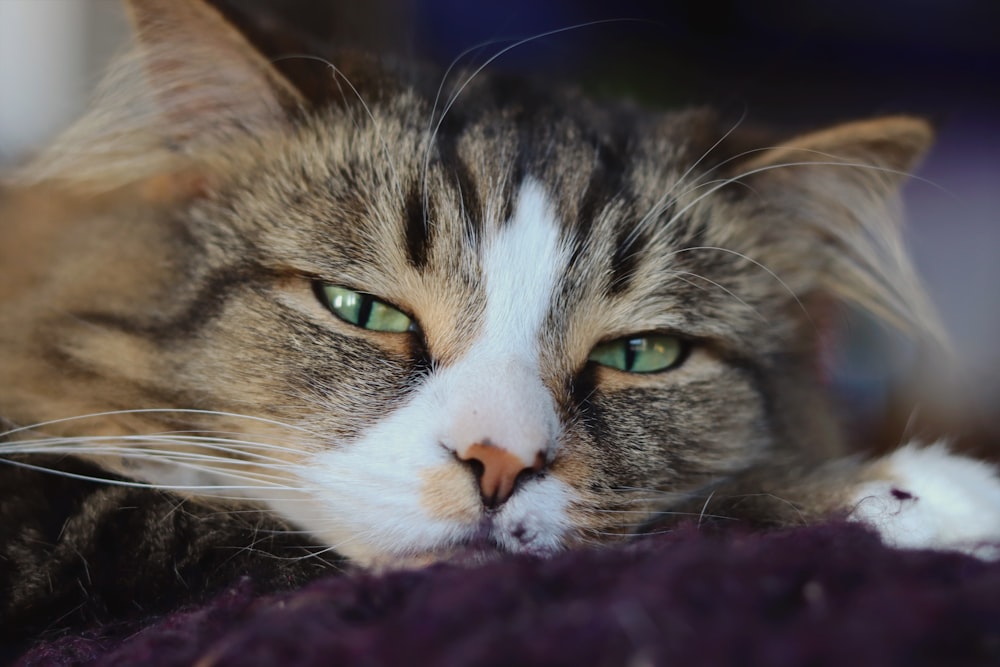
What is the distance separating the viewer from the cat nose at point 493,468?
32.6 inches

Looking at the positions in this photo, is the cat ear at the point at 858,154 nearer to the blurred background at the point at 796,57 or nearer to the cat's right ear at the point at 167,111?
the cat's right ear at the point at 167,111

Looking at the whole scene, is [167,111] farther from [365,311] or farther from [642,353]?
[642,353]

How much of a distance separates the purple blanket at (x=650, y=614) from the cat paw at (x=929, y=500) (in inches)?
9.1

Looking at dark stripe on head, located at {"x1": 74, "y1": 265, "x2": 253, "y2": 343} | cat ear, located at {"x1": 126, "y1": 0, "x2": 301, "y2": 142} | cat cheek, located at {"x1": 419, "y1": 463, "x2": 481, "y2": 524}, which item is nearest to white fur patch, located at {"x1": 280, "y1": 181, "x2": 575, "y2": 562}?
cat cheek, located at {"x1": 419, "y1": 463, "x2": 481, "y2": 524}

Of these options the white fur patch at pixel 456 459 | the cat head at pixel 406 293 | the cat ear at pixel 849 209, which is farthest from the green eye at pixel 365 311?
the cat ear at pixel 849 209

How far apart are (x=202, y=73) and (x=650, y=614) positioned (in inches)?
37.5

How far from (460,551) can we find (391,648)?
319 mm

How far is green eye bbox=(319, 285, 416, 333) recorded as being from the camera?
1.02 metres

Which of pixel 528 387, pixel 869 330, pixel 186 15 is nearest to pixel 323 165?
pixel 186 15

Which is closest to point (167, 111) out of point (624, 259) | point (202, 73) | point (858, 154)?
point (202, 73)

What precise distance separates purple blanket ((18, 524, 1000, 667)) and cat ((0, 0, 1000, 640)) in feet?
0.68

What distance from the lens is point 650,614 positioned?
0.48m

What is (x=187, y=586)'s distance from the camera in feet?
2.77

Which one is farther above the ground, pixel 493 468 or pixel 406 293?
pixel 406 293
